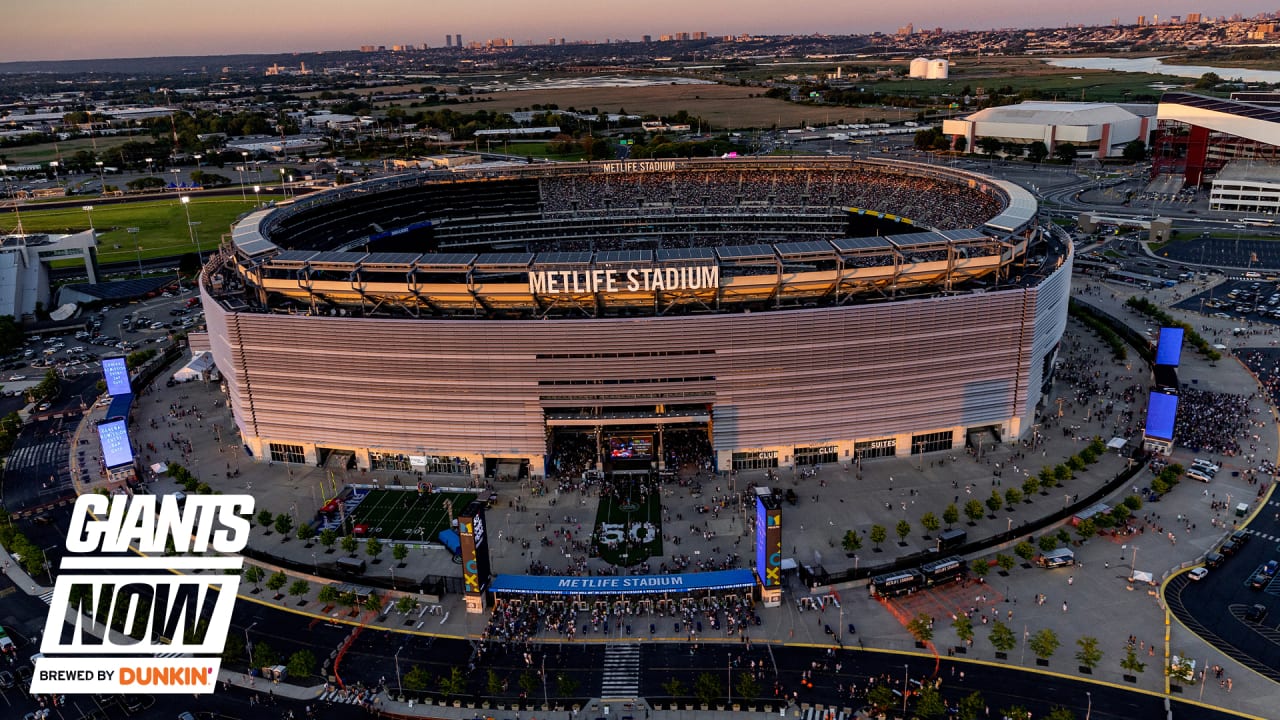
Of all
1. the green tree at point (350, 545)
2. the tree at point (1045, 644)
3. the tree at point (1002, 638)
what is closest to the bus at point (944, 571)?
the tree at point (1002, 638)

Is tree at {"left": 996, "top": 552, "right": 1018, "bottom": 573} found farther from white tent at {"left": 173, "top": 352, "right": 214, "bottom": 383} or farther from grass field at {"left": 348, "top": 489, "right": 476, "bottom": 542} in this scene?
white tent at {"left": 173, "top": 352, "right": 214, "bottom": 383}

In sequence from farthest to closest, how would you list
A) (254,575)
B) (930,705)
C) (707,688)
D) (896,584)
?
1. (254,575)
2. (896,584)
3. (707,688)
4. (930,705)

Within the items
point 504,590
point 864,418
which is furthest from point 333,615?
point 864,418

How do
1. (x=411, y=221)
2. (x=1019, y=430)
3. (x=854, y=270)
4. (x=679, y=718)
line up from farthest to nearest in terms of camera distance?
(x=411, y=221), (x=1019, y=430), (x=854, y=270), (x=679, y=718)

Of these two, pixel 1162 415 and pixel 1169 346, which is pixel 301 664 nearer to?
pixel 1162 415

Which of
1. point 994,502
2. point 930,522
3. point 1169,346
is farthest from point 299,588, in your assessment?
point 1169,346

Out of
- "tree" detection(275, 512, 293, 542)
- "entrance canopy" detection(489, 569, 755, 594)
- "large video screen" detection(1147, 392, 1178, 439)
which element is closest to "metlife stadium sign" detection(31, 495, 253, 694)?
"tree" detection(275, 512, 293, 542)

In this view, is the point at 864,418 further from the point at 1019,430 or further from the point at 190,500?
the point at 190,500

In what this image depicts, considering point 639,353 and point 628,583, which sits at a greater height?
point 639,353
